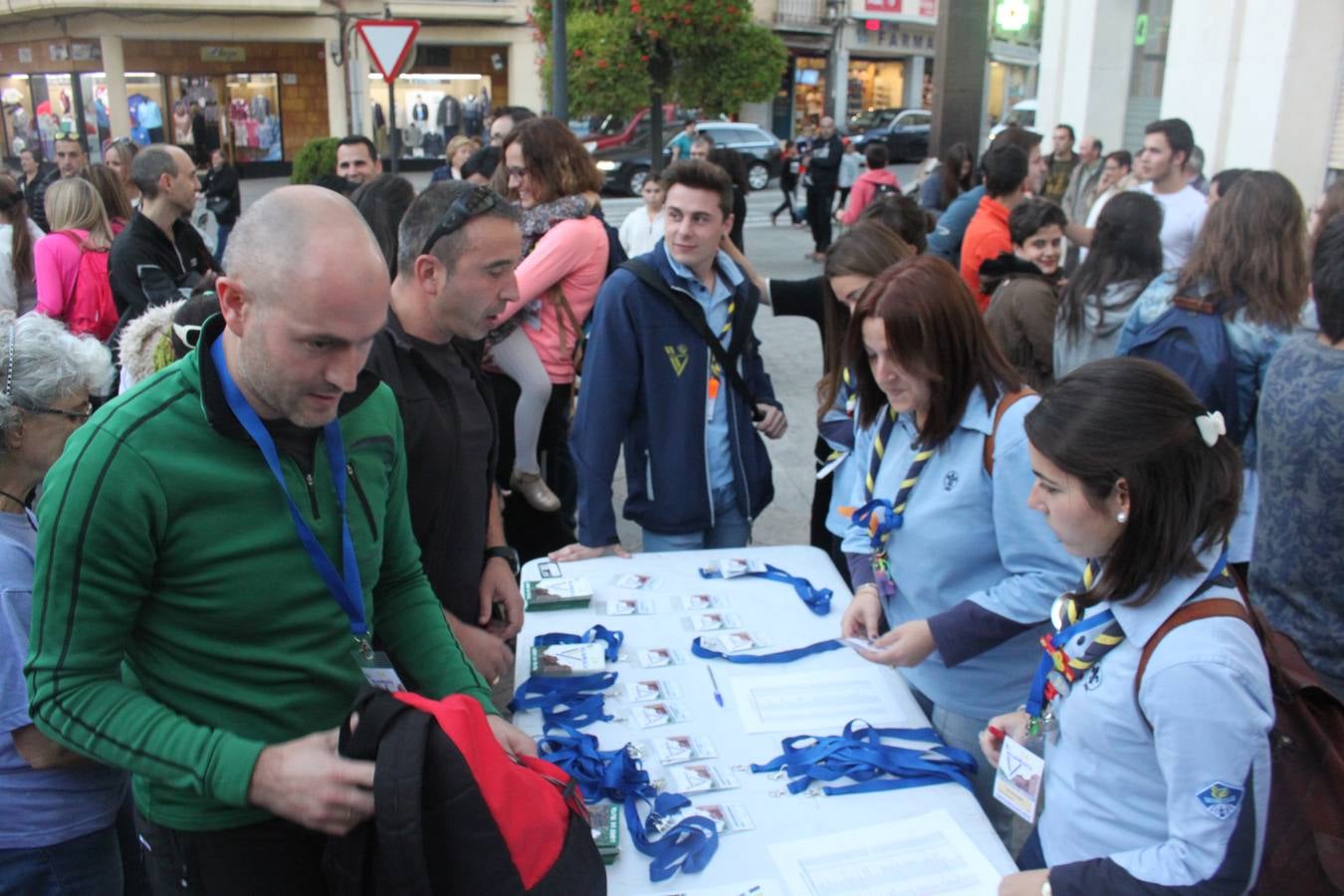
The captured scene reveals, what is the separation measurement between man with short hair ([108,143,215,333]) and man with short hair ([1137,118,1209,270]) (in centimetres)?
518

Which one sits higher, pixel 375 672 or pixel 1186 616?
pixel 1186 616

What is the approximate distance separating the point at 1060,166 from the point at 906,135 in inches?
680

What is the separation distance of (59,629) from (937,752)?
1605 mm

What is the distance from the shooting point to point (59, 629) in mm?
1460

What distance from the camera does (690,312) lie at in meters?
3.28

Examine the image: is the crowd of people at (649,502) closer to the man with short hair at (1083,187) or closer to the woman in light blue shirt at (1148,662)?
the woman in light blue shirt at (1148,662)

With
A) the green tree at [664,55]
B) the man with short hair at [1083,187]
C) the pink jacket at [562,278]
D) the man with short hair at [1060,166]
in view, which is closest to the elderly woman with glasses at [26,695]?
the pink jacket at [562,278]

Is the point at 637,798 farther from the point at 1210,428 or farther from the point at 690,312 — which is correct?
the point at 690,312

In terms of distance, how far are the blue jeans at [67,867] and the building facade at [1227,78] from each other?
924 cm

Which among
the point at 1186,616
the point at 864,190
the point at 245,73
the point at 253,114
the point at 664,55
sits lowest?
the point at 1186,616

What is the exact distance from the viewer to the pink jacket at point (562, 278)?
14.2ft

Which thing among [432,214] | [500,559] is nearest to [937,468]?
[500,559]

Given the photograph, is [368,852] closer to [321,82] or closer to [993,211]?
[993,211]

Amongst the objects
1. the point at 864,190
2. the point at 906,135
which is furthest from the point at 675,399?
the point at 906,135
